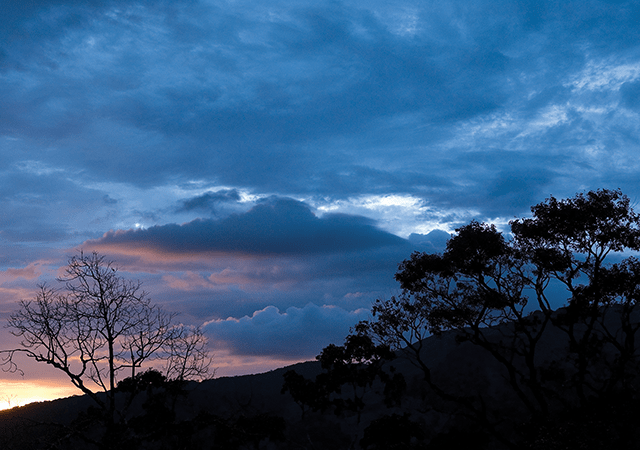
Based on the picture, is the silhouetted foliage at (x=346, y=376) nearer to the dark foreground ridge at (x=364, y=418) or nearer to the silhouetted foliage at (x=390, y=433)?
the dark foreground ridge at (x=364, y=418)

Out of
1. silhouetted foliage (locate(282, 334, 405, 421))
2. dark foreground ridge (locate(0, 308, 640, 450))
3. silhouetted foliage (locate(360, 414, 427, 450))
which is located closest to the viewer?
dark foreground ridge (locate(0, 308, 640, 450))

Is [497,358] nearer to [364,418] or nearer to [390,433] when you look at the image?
[390,433]

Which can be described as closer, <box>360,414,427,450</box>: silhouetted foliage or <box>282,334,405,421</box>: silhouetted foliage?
<box>360,414,427,450</box>: silhouetted foliage

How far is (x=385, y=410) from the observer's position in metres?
53.0

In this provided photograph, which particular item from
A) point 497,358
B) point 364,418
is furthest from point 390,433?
point 364,418

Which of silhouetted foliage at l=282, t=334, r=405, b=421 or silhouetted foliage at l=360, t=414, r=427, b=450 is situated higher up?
silhouetted foliage at l=282, t=334, r=405, b=421

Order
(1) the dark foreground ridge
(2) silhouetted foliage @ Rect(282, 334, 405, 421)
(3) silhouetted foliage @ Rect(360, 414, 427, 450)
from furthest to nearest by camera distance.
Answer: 1. (2) silhouetted foliage @ Rect(282, 334, 405, 421)
2. (3) silhouetted foliage @ Rect(360, 414, 427, 450)
3. (1) the dark foreground ridge

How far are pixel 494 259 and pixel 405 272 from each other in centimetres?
573

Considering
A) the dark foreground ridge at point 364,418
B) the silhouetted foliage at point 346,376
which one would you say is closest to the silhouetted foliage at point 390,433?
the dark foreground ridge at point 364,418

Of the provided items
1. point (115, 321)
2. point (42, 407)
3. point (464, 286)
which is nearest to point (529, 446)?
point (464, 286)

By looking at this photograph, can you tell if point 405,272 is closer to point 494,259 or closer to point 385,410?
point 494,259

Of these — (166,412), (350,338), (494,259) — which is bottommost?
(166,412)

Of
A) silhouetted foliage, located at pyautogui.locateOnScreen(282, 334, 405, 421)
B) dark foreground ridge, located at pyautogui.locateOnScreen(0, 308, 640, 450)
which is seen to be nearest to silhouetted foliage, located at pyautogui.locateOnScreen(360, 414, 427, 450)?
dark foreground ridge, located at pyautogui.locateOnScreen(0, 308, 640, 450)

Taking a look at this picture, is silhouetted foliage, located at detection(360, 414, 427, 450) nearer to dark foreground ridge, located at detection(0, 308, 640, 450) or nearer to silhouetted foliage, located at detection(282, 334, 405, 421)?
dark foreground ridge, located at detection(0, 308, 640, 450)
